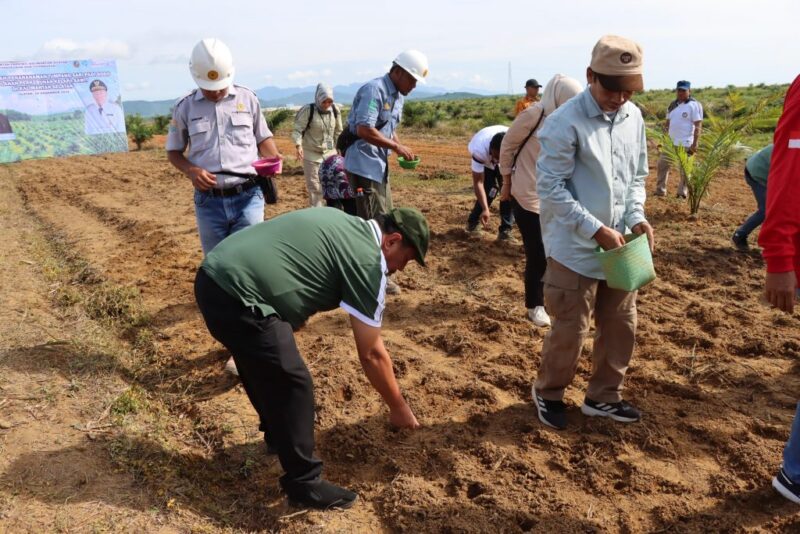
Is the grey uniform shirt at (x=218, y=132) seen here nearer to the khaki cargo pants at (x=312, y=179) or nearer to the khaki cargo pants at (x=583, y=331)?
the khaki cargo pants at (x=583, y=331)

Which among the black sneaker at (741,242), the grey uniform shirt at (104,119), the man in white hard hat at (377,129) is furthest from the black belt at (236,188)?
the grey uniform shirt at (104,119)

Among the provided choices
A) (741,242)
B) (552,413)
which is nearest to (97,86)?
(741,242)

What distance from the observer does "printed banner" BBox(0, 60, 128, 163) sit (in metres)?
16.6

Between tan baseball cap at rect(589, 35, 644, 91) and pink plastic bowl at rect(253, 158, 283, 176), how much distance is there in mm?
1999

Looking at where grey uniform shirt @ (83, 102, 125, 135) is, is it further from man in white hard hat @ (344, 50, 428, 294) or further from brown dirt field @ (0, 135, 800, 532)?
man in white hard hat @ (344, 50, 428, 294)

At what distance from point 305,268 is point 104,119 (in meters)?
18.2

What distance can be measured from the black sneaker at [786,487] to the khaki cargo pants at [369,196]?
293 centimetres

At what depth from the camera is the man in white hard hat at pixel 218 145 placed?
349cm

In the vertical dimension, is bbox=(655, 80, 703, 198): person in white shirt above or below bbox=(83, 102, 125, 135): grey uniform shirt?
below

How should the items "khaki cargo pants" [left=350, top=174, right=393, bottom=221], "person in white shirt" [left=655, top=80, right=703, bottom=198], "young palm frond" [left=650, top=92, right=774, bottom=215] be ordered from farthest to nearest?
"person in white shirt" [left=655, top=80, right=703, bottom=198] < "young palm frond" [left=650, top=92, right=774, bottom=215] < "khaki cargo pants" [left=350, top=174, right=393, bottom=221]

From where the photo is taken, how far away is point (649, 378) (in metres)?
3.59

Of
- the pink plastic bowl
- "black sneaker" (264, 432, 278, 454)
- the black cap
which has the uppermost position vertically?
the black cap

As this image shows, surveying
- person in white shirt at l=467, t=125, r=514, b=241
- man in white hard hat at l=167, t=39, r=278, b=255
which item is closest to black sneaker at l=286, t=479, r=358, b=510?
man in white hard hat at l=167, t=39, r=278, b=255

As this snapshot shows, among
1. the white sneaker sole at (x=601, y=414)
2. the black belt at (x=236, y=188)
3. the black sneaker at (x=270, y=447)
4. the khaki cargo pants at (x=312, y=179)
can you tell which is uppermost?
the black belt at (x=236, y=188)
